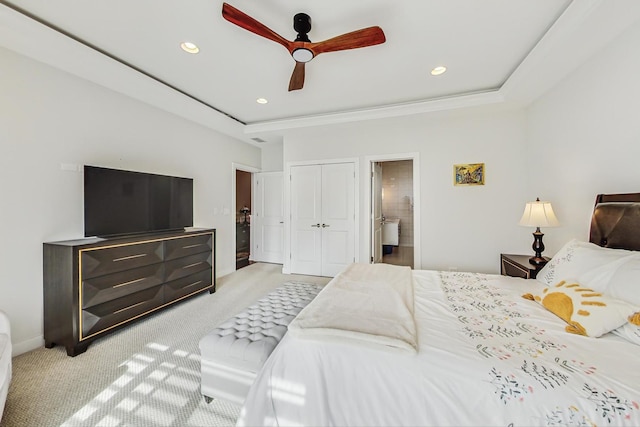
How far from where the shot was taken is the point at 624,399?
0.84m

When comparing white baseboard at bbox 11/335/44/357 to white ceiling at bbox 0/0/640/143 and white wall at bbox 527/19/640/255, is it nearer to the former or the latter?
white ceiling at bbox 0/0/640/143

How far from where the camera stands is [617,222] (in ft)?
5.63

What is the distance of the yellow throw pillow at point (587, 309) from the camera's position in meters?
1.17

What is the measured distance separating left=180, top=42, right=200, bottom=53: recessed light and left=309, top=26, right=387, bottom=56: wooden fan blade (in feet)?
3.89

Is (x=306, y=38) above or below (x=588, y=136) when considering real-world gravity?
above

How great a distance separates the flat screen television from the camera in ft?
7.87

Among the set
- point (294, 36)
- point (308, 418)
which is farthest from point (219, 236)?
point (308, 418)

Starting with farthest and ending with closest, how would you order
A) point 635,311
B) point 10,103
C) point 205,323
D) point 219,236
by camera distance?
point 219,236 → point 205,323 → point 10,103 → point 635,311

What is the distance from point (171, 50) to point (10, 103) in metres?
1.37

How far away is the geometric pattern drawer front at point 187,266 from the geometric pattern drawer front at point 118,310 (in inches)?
7.9

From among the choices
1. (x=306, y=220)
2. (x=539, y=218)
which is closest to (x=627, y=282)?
(x=539, y=218)

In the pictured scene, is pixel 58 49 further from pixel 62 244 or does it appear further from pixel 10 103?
pixel 62 244

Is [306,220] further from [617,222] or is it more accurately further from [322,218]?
[617,222]

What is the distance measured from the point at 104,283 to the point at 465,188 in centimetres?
451
